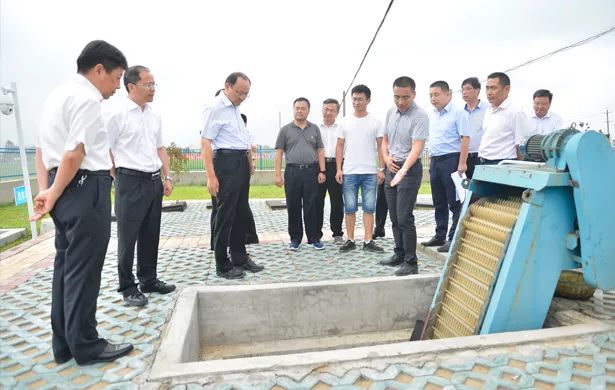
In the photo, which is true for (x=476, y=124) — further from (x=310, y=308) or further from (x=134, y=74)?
(x=134, y=74)

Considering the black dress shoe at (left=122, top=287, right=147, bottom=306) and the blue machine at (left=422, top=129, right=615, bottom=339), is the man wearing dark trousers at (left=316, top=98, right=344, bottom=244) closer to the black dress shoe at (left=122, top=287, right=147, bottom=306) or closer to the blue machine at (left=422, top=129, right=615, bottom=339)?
the black dress shoe at (left=122, top=287, right=147, bottom=306)

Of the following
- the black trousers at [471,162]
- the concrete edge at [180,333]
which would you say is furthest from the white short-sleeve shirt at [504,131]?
Result: the concrete edge at [180,333]

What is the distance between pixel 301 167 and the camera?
5094 mm

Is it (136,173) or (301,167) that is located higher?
(136,173)

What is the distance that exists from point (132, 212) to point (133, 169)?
0.34 metres

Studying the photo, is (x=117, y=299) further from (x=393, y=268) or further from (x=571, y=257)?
(x=571, y=257)

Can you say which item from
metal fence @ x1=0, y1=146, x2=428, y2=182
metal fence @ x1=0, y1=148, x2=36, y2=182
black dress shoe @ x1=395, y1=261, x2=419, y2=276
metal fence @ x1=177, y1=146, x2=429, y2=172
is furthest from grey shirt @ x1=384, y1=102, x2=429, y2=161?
metal fence @ x1=177, y1=146, x2=429, y2=172

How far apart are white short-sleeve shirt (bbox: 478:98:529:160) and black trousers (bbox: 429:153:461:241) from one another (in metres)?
0.47

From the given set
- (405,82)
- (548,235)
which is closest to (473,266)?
(548,235)

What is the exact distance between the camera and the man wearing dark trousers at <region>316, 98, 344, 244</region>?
→ 5.55 metres

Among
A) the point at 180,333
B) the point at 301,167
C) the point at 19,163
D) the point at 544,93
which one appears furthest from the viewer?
the point at 19,163

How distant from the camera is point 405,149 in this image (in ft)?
14.2

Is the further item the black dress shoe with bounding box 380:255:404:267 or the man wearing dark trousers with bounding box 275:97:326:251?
the man wearing dark trousers with bounding box 275:97:326:251

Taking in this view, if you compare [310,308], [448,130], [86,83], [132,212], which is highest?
[86,83]
